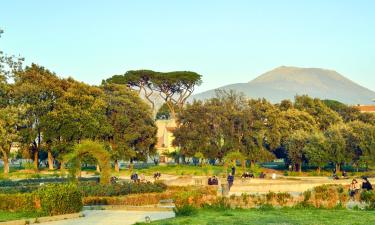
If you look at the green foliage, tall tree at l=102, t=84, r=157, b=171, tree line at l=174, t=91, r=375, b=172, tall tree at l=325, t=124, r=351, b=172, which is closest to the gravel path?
the green foliage

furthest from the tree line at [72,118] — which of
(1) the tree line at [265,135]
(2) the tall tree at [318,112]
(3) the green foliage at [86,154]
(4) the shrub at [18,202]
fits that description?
(4) the shrub at [18,202]

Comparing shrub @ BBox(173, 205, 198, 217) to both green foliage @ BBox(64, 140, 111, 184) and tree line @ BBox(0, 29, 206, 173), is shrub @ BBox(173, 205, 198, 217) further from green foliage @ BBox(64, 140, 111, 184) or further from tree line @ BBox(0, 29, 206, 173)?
tree line @ BBox(0, 29, 206, 173)

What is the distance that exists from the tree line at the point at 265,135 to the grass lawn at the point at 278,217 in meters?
46.4

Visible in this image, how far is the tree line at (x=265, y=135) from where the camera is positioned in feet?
224

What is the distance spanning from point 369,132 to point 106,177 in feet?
139

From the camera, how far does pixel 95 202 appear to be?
94.0 feet

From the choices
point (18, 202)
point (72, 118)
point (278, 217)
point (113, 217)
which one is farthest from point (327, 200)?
point (72, 118)

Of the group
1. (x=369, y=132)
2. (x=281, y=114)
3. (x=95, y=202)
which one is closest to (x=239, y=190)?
(x=95, y=202)

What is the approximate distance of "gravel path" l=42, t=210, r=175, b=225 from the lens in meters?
20.9

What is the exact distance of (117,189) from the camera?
1224 inches

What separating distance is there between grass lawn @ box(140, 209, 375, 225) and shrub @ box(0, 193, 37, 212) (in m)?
7.03

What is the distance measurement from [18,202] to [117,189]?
6995mm

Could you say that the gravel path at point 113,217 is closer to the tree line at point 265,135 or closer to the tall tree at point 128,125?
the tall tree at point 128,125

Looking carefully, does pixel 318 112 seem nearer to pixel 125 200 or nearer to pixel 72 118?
pixel 72 118
